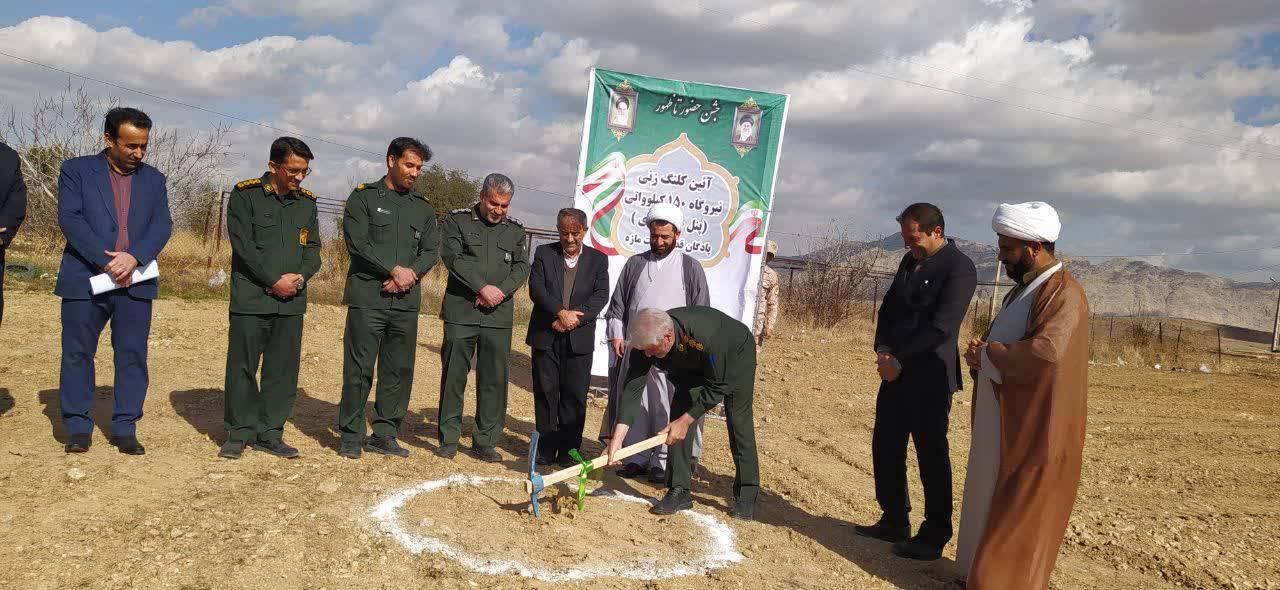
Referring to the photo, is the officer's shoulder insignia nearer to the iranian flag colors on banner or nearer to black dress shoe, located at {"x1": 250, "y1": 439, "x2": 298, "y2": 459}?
black dress shoe, located at {"x1": 250, "y1": 439, "x2": 298, "y2": 459}

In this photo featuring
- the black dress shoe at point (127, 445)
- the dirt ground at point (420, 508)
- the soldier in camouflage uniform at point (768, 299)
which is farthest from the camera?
the soldier in camouflage uniform at point (768, 299)

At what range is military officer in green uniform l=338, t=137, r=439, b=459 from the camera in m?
5.22

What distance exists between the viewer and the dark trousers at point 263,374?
16.4 ft

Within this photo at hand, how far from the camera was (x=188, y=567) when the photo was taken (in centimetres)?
348

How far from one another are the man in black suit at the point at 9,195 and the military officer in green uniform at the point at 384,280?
175 centimetres

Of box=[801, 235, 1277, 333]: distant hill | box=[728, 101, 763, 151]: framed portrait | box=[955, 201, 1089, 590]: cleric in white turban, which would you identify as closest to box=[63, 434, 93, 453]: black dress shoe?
box=[955, 201, 1089, 590]: cleric in white turban

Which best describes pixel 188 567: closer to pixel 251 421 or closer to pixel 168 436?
pixel 251 421

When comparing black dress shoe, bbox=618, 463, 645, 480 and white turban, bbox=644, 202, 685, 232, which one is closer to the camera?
white turban, bbox=644, 202, 685, 232

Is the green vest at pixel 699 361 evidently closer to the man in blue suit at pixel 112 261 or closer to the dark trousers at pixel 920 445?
the dark trousers at pixel 920 445

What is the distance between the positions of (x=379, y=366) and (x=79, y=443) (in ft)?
5.55

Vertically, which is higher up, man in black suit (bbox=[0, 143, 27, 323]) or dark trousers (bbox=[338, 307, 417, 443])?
man in black suit (bbox=[0, 143, 27, 323])

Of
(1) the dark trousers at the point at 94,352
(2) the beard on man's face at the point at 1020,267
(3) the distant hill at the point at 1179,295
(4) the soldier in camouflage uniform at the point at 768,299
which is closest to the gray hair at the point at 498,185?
(1) the dark trousers at the point at 94,352

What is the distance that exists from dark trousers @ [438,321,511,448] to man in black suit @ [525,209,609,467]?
25cm

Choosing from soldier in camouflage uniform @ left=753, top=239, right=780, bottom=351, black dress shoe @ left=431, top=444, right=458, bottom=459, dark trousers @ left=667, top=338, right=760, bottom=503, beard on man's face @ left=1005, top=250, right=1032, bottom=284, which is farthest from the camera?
soldier in camouflage uniform @ left=753, top=239, right=780, bottom=351
